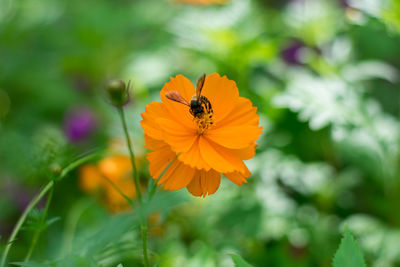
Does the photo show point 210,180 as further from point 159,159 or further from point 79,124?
point 79,124

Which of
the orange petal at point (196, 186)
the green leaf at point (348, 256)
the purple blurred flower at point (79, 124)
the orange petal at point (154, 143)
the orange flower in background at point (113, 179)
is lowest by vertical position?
the green leaf at point (348, 256)

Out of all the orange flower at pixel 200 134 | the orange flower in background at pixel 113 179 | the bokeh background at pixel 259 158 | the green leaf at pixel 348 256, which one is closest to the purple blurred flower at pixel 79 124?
the bokeh background at pixel 259 158

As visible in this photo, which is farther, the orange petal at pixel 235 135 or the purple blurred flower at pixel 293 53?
the purple blurred flower at pixel 293 53

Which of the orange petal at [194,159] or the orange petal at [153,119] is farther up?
the orange petal at [153,119]

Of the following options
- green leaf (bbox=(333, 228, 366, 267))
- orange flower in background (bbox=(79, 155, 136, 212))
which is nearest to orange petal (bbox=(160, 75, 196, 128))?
green leaf (bbox=(333, 228, 366, 267))

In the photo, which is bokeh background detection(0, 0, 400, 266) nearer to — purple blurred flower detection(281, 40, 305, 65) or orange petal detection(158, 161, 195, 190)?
orange petal detection(158, 161, 195, 190)

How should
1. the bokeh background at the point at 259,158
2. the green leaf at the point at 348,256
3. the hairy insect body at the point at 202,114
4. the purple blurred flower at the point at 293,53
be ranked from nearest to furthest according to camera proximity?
the green leaf at the point at 348,256, the hairy insect body at the point at 202,114, the bokeh background at the point at 259,158, the purple blurred flower at the point at 293,53

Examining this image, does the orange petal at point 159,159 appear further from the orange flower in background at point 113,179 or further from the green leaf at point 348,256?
the orange flower in background at point 113,179

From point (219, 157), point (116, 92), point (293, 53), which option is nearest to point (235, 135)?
point (219, 157)
